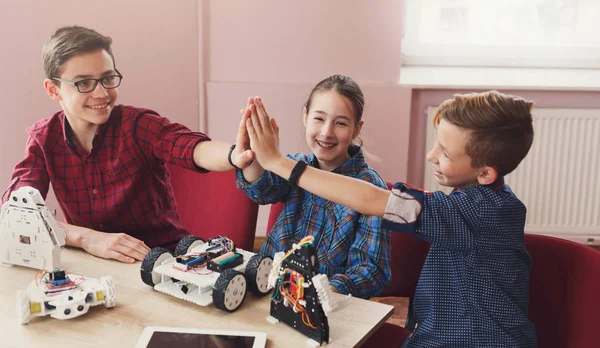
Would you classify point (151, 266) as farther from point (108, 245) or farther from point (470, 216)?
point (470, 216)

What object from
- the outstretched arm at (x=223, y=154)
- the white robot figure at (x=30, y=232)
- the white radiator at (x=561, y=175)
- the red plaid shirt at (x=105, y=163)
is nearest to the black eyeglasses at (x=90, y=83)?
the red plaid shirt at (x=105, y=163)

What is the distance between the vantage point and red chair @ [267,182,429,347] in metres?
1.67

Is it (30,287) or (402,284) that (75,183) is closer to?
(30,287)

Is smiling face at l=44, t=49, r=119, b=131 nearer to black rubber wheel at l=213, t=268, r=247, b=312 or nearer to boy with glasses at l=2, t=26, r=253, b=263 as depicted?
boy with glasses at l=2, t=26, r=253, b=263

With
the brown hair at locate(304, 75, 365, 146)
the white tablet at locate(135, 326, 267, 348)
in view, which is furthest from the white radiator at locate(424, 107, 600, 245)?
the white tablet at locate(135, 326, 267, 348)

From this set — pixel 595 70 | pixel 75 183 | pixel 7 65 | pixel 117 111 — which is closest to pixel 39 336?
pixel 75 183

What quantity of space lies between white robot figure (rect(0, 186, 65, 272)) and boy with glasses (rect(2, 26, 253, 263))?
294 millimetres

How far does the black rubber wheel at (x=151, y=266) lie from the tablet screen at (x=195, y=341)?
0.68 feet

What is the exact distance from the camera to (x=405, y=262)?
1703mm

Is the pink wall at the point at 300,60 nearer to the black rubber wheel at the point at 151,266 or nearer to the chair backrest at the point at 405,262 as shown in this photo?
the chair backrest at the point at 405,262

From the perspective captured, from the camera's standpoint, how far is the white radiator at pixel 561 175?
11.0 feet

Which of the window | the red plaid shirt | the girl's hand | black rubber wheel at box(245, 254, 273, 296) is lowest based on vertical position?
black rubber wheel at box(245, 254, 273, 296)

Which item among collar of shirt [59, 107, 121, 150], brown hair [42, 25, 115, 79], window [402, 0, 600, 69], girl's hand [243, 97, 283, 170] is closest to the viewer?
girl's hand [243, 97, 283, 170]

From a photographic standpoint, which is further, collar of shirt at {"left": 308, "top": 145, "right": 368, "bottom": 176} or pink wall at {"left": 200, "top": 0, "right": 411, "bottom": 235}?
pink wall at {"left": 200, "top": 0, "right": 411, "bottom": 235}
